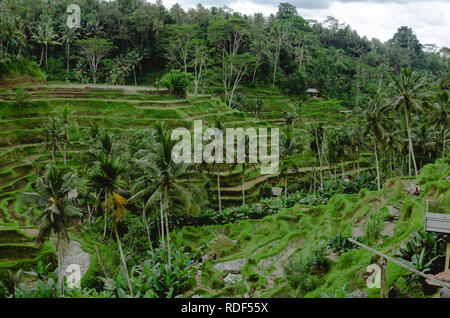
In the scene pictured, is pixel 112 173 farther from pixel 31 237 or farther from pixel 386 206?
pixel 386 206

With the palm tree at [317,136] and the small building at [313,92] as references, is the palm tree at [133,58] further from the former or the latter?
the palm tree at [317,136]

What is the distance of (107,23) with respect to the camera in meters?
58.3

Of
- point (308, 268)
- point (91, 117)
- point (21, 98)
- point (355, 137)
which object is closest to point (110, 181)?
point (308, 268)

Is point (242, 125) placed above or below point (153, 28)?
below

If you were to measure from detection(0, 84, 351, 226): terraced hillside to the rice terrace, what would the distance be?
178mm

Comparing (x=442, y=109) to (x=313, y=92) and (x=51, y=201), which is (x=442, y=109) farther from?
(x=313, y=92)

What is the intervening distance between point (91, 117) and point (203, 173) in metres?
14.3

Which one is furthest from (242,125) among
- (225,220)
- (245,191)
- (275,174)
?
(225,220)

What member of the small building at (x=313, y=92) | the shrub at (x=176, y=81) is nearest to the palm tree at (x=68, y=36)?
the shrub at (x=176, y=81)

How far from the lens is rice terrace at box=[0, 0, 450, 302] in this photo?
13883 millimetres

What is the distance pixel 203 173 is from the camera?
29781mm

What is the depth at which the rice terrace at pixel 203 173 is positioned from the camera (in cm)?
1388

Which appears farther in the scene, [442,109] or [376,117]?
[442,109]

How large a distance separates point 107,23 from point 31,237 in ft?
161
